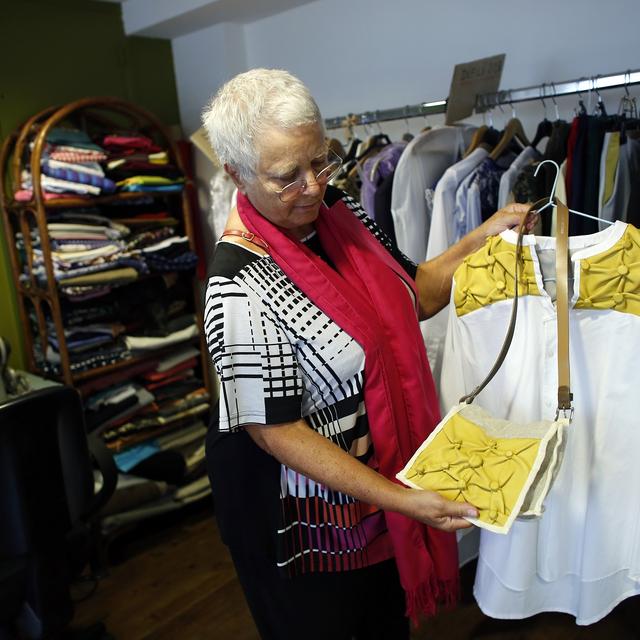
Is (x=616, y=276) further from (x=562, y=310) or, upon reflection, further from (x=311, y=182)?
(x=311, y=182)

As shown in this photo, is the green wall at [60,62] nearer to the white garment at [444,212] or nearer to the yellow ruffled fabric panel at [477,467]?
the white garment at [444,212]

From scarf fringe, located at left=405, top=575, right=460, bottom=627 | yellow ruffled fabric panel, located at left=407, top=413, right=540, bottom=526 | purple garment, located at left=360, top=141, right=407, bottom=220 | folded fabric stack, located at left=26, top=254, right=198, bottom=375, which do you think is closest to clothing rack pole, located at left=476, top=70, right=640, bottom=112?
purple garment, located at left=360, top=141, right=407, bottom=220

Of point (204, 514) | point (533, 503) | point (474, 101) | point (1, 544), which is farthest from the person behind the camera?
point (204, 514)

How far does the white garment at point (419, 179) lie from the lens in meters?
1.74

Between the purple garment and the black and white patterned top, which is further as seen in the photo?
the purple garment

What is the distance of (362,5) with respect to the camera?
224cm

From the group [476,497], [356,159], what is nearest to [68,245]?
[356,159]

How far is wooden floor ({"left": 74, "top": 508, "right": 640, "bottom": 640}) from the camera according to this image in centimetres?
185

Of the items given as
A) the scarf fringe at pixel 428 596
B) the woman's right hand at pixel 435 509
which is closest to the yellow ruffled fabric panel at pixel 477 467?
the woman's right hand at pixel 435 509

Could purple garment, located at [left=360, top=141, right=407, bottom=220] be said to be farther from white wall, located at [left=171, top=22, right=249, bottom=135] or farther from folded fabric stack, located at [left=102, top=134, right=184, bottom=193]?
white wall, located at [left=171, top=22, right=249, bottom=135]

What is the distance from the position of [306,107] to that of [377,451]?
602 millimetres

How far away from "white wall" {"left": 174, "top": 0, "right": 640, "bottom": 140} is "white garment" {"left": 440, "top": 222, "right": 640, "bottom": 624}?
3.13ft

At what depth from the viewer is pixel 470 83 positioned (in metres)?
1.66

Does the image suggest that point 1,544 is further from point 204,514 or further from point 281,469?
point 204,514
